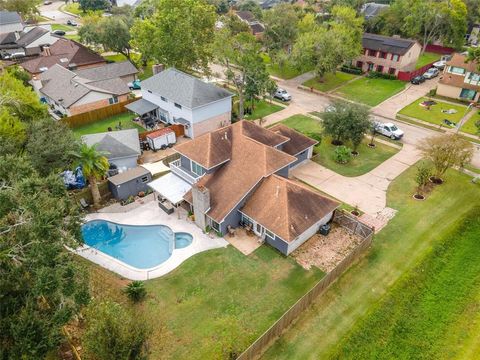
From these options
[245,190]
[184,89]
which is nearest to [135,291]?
[245,190]

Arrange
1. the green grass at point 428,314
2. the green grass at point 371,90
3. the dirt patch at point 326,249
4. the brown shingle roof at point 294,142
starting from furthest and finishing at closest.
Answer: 1. the green grass at point 371,90
2. the brown shingle roof at point 294,142
3. the dirt patch at point 326,249
4. the green grass at point 428,314

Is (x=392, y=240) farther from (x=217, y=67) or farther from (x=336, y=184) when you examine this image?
(x=217, y=67)

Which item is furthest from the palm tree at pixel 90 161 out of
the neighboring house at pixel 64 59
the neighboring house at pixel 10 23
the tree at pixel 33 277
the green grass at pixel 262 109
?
the neighboring house at pixel 10 23

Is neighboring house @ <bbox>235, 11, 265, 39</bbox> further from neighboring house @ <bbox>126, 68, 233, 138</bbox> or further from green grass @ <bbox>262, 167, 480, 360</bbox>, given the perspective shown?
green grass @ <bbox>262, 167, 480, 360</bbox>

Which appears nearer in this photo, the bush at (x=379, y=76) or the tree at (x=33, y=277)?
the tree at (x=33, y=277)

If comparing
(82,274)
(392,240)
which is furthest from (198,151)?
(392,240)

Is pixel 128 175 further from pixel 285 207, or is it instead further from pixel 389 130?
pixel 389 130

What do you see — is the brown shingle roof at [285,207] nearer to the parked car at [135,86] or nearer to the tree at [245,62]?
the tree at [245,62]
